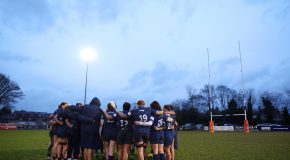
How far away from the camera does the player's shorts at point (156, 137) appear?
10477mm

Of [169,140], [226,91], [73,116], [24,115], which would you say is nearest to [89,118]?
[73,116]

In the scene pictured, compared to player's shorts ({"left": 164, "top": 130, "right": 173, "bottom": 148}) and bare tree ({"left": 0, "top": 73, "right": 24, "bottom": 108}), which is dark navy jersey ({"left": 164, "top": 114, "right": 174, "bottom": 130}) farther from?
bare tree ({"left": 0, "top": 73, "right": 24, "bottom": 108})

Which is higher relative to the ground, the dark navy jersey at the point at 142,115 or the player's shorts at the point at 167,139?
the dark navy jersey at the point at 142,115

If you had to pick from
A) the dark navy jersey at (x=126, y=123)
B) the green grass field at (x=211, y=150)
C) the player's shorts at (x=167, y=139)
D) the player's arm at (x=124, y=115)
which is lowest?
the green grass field at (x=211, y=150)

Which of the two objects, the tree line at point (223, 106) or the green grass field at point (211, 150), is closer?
the green grass field at point (211, 150)

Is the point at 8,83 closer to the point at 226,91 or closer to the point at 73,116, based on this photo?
the point at 226,91

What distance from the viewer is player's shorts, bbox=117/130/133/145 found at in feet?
33.0

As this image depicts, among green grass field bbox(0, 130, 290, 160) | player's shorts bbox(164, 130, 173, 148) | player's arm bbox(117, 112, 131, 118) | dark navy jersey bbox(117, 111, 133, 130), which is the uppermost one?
player's arm bbox(117, 112, 131, 118)

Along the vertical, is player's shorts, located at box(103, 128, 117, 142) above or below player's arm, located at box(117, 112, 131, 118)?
below

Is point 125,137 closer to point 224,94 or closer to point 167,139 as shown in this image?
point 167,139

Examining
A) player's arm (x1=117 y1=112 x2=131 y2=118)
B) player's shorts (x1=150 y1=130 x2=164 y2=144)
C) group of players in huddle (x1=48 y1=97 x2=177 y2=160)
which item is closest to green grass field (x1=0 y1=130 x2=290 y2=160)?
group of players in huddle (x1=48 y1=97 x2=177 y2=160)

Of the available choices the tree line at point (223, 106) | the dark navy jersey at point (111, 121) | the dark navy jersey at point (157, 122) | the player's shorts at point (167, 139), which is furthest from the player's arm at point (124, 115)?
the tree line at point (223, 106)

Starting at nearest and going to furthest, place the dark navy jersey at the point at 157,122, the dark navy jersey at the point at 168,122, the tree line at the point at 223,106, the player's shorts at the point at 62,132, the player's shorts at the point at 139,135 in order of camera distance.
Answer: the player's shorts at the point at 139,135
the dark navy jersey at the point at 157,122
the dark navy jersey at the point at 168,122
the player's shorts at the point at 62,132
the tree line at the point at 223,106

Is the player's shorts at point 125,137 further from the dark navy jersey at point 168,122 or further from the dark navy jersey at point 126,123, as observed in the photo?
the dark navy jersey at point 168,122
